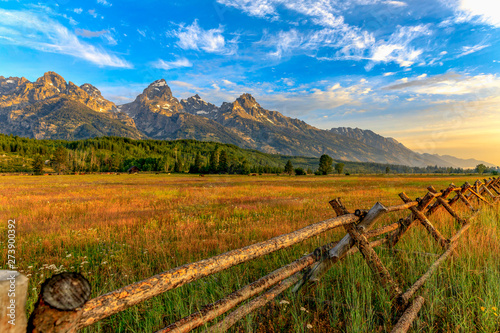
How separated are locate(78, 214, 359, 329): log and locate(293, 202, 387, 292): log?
2.25 feet

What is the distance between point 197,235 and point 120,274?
3.28 m

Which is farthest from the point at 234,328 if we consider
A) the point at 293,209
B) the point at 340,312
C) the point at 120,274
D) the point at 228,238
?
the point at 293,209

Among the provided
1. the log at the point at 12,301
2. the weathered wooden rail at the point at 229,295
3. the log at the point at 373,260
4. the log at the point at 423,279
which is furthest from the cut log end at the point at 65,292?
the log at the point at 423,279

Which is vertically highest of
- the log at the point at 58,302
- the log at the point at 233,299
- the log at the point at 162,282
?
the log at the point at 58,302

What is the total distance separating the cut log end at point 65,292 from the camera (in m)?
1.20

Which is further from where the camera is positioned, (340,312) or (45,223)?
(45,223)

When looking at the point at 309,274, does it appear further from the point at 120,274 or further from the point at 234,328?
the point at 120,274

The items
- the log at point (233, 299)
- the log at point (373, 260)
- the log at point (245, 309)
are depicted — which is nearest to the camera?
the log at point (233, 299)

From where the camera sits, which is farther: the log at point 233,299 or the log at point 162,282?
the log at point 233,299

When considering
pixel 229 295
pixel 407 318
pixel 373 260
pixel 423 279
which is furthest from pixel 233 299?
pixel 423 279

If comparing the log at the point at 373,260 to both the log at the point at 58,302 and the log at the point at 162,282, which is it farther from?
the log at the point at 58,302

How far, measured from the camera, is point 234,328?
3.10 metres

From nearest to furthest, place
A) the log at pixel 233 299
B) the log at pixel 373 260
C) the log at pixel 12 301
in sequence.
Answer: the log at pixel 12 301
the log at pixel 233 299
the log at pixel 373 260

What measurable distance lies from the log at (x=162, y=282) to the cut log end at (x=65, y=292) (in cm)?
41
